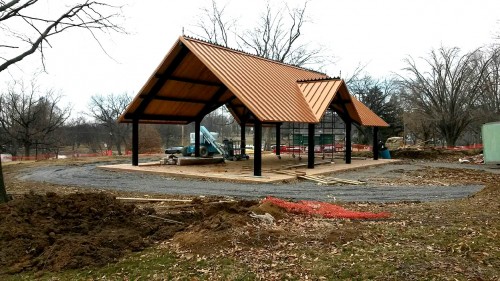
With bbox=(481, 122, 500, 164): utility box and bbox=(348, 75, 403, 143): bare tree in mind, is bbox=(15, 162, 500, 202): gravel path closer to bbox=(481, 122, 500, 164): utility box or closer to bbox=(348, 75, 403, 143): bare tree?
bbox=(481, 122, 500, 164): utility box

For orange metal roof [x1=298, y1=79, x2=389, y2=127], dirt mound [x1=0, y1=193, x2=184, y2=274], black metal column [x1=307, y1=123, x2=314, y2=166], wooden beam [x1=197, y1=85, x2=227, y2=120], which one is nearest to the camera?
dirt mound [x1=0, y1=193, x2=184, y2=274]

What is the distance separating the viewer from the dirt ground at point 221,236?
5.85 meters

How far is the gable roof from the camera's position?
698 inches

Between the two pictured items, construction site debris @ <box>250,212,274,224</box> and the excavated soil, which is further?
construction site debris @ <box>250,212,274,224</box>

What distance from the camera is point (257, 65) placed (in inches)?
905

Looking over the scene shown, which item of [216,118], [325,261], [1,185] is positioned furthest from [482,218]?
[216,118]

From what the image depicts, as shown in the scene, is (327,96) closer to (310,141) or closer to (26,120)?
(310,141)

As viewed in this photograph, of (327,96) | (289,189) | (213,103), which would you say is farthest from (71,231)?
(213,103)

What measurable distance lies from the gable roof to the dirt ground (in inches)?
339

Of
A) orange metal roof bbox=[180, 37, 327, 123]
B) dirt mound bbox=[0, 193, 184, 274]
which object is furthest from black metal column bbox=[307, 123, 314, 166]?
dirt mound bbox=[0, 193, 184, 274]

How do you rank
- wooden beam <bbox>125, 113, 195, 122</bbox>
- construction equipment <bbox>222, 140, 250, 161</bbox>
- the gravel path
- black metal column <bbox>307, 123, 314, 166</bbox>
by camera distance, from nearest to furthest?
the gravel path
black metal column <bbox>307, 123, 314, 166</bbox>
wooden beam <bbox>125, 113, 195, 122</bbox>
construction equipment <bbox>222, 140, 250, 161</bbox>

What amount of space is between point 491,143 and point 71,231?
23.7 meters

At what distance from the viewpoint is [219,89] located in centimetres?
2434

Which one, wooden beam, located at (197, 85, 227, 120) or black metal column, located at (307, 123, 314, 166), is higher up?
wooden beam, located at (197, 85, 227, 120)
